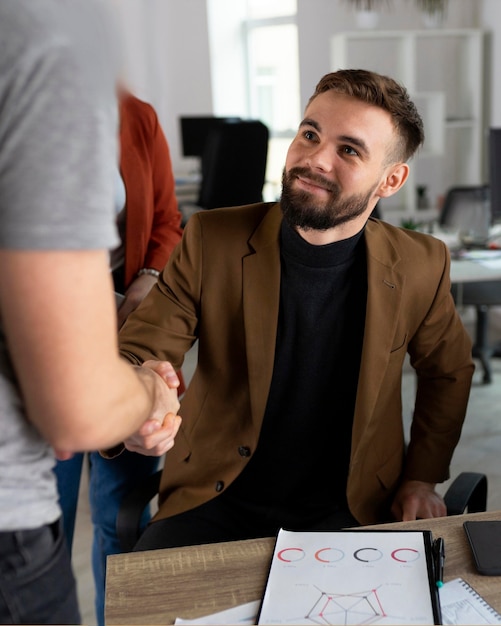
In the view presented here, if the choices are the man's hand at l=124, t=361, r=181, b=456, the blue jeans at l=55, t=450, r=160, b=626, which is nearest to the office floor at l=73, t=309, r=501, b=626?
the blue jeans at l=55, t=450, r=160, b=626

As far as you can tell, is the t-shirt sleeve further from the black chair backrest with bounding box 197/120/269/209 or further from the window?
the window

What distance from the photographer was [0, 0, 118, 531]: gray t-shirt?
1.80 ft

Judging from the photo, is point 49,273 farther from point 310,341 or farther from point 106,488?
point 106,488

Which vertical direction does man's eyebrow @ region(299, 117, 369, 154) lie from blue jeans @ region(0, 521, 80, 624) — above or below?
above

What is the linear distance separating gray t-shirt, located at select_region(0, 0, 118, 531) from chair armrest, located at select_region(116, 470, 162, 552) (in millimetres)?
1085

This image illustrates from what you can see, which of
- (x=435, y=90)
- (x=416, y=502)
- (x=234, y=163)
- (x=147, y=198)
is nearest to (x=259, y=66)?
(x=435, y=90)

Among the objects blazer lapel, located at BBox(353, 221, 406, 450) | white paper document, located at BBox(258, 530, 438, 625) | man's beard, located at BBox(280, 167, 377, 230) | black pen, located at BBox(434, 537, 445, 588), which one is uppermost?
man's beard, located at BBox(280, 167, 377, 230)

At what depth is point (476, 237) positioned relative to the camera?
3.88 meters

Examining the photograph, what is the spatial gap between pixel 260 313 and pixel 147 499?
46cm

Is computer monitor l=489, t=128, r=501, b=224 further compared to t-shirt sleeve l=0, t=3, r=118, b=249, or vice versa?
computer monitor l=489, t=128, r=501, b=224

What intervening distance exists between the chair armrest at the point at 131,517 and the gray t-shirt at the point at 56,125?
3.56 ft

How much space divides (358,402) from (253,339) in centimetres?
26

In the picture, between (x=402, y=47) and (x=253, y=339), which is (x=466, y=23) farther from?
(x=253, y=339)

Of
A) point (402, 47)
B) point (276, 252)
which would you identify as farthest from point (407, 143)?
→ point (402, 47)
